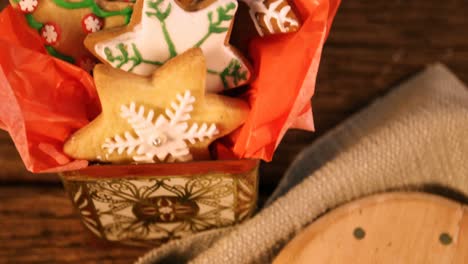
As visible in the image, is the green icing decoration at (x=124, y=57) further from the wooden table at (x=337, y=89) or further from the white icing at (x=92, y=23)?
the wooden table at (x=337, y=89)

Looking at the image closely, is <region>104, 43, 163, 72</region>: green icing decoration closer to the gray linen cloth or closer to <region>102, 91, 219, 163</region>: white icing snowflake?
A: <region>102, 91, 219, 163</region>: white icing snowflake

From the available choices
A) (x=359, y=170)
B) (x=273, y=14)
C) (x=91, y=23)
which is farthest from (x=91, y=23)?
(x=359, y=170)

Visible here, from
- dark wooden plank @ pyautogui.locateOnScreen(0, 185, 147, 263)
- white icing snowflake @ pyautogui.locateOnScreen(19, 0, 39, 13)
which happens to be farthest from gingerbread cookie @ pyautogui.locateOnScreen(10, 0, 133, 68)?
dark wooden plank @ pyautogui.locateOnScreen(0, 185, 147, 263)

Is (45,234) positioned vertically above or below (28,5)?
below

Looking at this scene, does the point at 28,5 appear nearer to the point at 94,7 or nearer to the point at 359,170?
the point at 94,7

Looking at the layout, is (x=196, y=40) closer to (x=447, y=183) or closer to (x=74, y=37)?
(x=74, y=37)

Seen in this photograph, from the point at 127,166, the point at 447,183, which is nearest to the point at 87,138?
the point at 127,166
